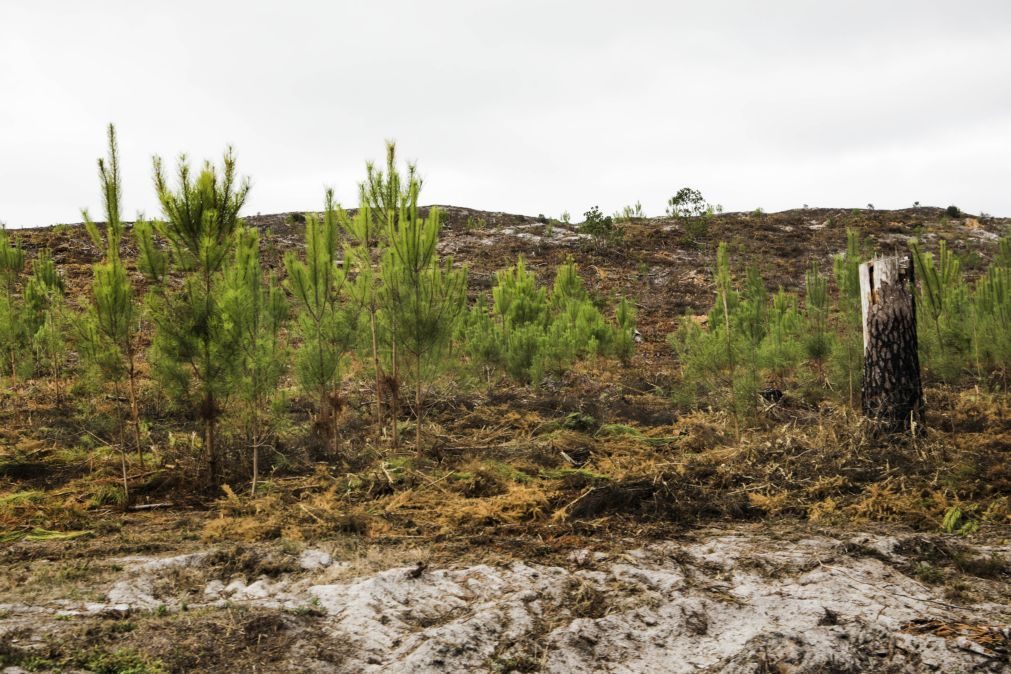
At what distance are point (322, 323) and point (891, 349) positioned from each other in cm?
647

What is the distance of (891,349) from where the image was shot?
7.38 m

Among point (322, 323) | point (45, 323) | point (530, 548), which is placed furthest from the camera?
point (45, 323)

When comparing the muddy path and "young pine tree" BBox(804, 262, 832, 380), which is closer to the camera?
the muddy path

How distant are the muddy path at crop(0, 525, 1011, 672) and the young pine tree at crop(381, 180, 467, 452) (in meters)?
3.50

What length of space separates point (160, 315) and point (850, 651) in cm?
634

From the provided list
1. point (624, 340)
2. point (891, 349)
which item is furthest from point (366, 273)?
point (624, 340)

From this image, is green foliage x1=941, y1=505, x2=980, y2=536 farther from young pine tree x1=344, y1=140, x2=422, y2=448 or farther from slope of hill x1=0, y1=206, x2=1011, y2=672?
young pine tree x1=344, y1=140, x2=422, y2=448

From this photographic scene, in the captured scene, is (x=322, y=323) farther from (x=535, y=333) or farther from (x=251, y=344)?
(x=535, y=333)

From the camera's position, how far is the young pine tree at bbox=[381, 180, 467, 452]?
26.8 ft

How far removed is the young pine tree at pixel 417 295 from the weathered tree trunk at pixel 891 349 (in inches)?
187

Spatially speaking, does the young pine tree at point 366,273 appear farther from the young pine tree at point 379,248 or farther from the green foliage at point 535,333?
the green foliage at point 535,333

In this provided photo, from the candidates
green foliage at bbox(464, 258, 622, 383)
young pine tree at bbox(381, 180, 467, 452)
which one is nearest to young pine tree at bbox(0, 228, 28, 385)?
young pine tree at bbox(381, 180, 467, 452)

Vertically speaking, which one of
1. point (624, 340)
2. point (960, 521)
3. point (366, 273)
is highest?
point (366, 273)

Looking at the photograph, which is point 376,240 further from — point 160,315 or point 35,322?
point 35,322
